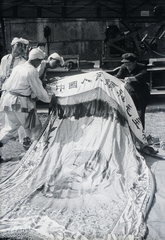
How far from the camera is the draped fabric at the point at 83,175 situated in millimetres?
2941

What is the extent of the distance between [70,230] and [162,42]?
8587 millimetres

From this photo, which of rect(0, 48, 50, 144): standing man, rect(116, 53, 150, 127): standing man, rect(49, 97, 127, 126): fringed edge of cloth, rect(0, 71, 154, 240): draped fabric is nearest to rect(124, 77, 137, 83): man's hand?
rect(116, 53, 150, 127): standing man

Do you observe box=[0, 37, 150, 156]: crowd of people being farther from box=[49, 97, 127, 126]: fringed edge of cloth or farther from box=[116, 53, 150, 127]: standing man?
box=[49, 97, 127, 126]: fringed edge of cloth

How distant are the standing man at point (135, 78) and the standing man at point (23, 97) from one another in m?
1.52

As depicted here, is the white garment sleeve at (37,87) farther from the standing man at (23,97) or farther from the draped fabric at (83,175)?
the draped fabric at (83,175)

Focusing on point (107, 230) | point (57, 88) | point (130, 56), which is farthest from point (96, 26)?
point (107, 230)

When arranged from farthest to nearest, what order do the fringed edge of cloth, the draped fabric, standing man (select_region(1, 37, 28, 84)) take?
standing man (select_region(1, 37, 28, 84))
the fringed edge of cloth
the draped fabric

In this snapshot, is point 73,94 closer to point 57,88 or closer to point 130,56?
point 57,88

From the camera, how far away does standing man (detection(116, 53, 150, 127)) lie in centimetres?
541

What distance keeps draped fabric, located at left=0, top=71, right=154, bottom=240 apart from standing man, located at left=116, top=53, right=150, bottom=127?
87 cm

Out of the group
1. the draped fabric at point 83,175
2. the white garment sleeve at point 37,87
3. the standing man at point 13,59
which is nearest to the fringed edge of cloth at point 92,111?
the draped fabric at point 83,175

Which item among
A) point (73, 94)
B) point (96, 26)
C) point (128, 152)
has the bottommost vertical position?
point (128, 152)

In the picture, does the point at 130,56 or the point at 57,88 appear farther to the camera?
the point at 130,56

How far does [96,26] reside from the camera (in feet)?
36.8
